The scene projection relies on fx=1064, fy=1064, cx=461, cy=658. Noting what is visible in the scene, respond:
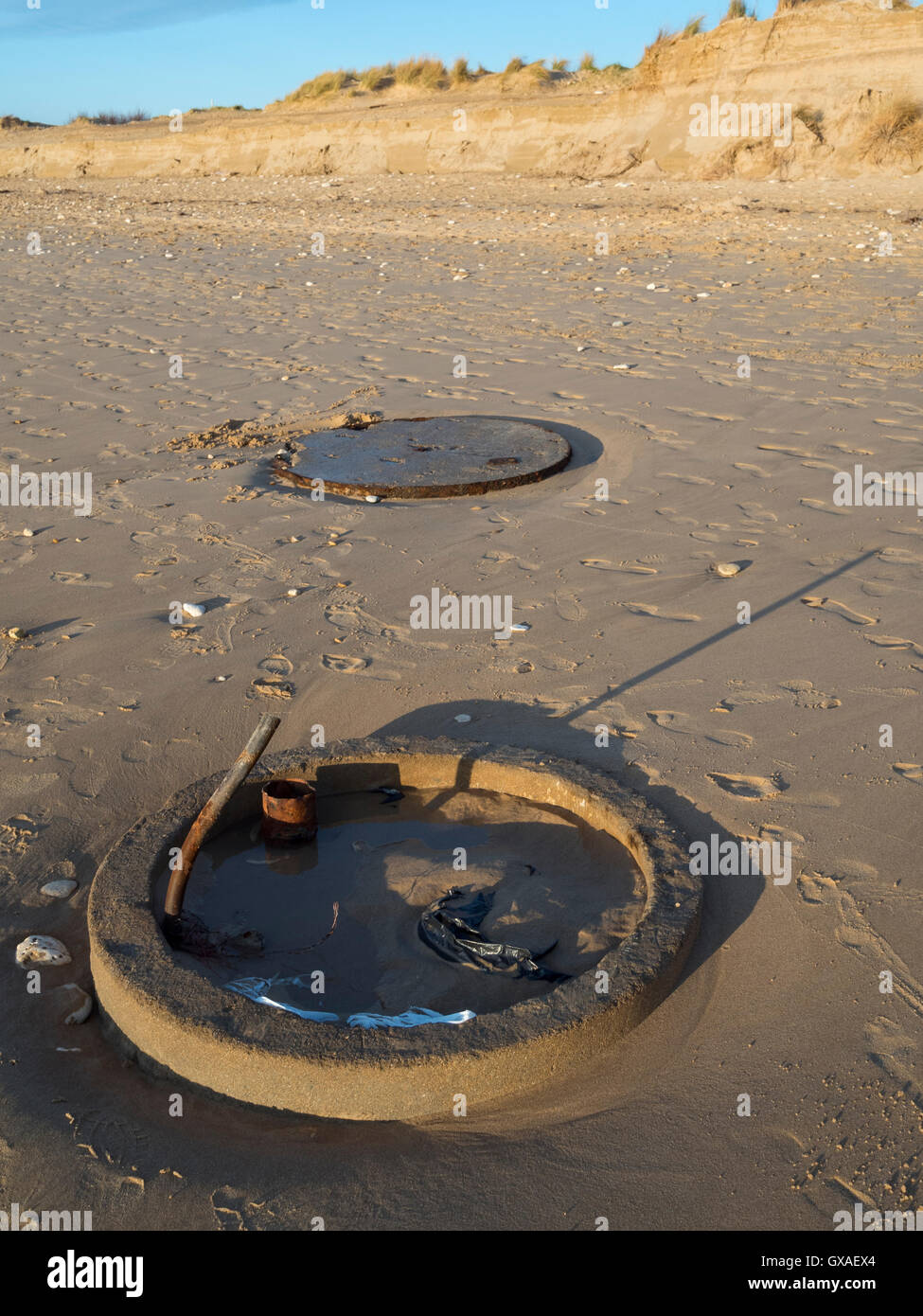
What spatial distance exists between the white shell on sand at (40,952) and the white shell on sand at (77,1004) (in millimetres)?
A: 86

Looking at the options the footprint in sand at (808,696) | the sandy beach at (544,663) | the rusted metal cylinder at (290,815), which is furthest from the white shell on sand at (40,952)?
the footprint in sand at (808,696)

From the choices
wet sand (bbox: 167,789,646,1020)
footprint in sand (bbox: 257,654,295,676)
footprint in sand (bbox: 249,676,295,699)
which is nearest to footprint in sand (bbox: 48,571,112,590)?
footprint in sand (bbox: 257,654,295,676)

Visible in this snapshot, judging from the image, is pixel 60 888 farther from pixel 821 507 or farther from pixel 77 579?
pixel 821 507

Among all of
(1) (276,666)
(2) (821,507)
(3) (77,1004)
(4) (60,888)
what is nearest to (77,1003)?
(3) (77,1004)

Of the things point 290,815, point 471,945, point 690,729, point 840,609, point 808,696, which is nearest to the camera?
point 471,945

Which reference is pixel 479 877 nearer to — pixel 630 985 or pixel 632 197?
pixel 630 985

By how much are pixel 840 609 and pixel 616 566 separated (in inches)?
37.8

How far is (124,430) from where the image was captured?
6.65m

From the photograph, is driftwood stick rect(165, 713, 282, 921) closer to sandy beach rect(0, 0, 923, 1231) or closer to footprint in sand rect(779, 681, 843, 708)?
sandy beach rect(0, 0, 923, 1231)

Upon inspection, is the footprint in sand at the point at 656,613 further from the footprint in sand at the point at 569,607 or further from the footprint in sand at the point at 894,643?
the footprint in sand at the point at 894,643

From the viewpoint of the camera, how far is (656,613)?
13.9 feet

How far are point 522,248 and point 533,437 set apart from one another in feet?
24.3

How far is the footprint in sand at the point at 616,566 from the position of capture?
15.0 feet
